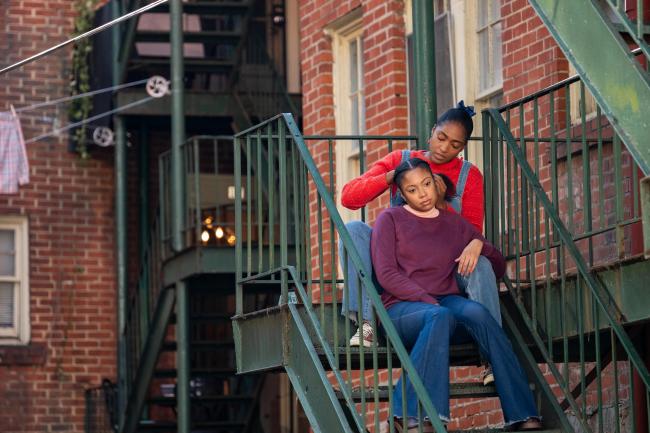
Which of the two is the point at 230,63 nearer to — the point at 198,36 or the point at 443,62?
the point at 198,36

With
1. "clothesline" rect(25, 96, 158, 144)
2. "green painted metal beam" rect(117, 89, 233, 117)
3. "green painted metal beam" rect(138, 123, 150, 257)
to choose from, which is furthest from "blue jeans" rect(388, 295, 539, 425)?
"green painted metal beam" rect(138, 123, 150, 257)

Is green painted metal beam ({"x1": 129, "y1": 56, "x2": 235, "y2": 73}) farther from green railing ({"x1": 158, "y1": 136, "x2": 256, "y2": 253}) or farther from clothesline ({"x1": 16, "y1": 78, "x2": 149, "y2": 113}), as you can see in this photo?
green railing ({"x1": 158, "y1": 136, "x2": 256, "y2": 253})

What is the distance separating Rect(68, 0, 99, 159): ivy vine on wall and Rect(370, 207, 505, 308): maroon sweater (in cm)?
1106

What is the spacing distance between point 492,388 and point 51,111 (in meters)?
11.7

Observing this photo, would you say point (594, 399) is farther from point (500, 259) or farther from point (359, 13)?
point (359, 13)

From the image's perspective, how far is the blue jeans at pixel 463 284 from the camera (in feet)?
28.7

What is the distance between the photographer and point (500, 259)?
29.5 ft

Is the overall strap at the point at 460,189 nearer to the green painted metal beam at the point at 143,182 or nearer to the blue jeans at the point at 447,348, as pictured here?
the blue jeans at the point at 447,348

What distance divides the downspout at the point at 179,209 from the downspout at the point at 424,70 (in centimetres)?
675

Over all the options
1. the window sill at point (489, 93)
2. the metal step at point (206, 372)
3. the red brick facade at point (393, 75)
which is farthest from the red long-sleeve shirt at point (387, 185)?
the metal step at point (206, 372)

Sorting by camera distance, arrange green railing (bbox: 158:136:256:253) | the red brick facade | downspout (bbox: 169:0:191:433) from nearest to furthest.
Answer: the red brick facade → downspout (bbox: 169:0:191:433) → green railing (bbox: 158:136:256:253)

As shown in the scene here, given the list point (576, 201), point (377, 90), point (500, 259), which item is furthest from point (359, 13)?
point (500, 259)

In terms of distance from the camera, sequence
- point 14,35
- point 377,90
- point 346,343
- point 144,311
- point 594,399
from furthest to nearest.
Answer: point 14,35
point 144,311
point 377,90
point 594,399
point 346,343

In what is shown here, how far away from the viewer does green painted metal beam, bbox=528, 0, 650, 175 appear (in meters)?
7.59
